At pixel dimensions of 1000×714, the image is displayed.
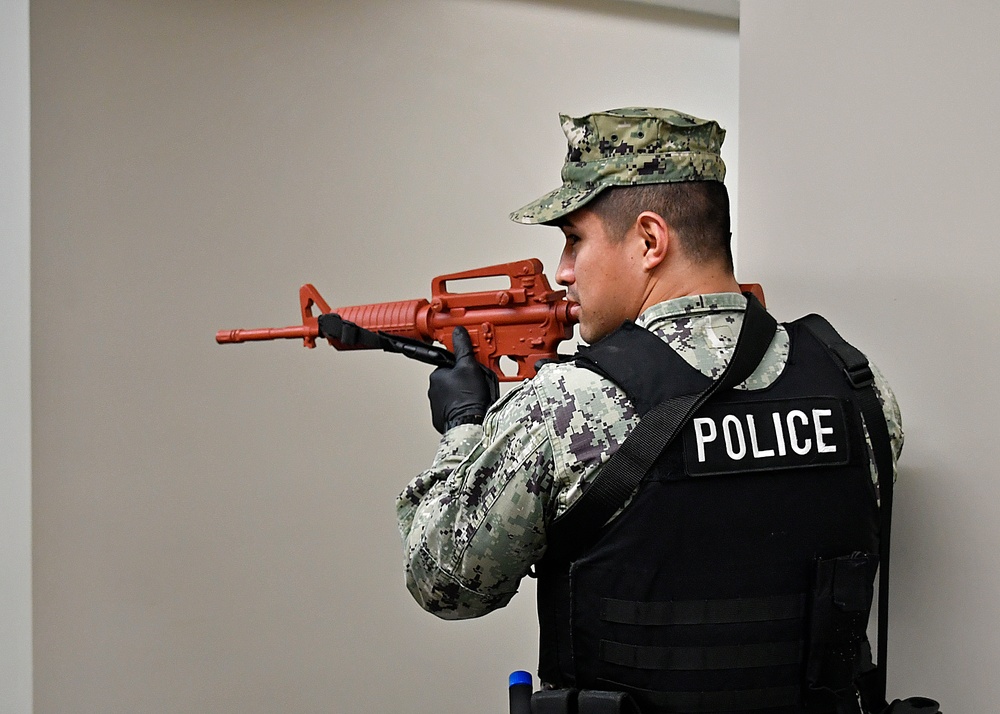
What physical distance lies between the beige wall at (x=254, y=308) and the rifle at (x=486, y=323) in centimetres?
64

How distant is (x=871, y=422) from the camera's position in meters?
1.05

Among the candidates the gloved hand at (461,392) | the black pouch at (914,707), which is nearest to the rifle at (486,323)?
the gloved hand at (461,392)

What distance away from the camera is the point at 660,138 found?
1112 mm

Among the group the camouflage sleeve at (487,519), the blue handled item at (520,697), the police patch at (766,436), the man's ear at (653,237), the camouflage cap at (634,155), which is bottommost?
the blue handled item at (520,697)

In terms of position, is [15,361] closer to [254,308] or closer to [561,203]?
[254,308]

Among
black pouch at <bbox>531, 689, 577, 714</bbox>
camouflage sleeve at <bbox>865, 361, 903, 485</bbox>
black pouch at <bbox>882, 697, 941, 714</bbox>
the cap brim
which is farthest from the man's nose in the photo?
black pouch at <bbox>882, 697, 941, 714</bbox>

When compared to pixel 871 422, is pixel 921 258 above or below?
above

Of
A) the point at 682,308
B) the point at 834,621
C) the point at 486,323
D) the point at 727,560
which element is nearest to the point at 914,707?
the point at 834,621

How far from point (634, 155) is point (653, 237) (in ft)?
0.34

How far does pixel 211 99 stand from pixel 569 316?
3.68 feet

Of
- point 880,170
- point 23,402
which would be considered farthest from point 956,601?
point 23,402

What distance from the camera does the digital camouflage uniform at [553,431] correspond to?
97cm

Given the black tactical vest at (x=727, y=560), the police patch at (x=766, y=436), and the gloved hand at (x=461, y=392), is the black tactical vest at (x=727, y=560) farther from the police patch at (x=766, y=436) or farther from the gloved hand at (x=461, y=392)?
the gloved hand at (x=461, y=392)

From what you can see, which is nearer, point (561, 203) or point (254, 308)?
point (561, 203)
